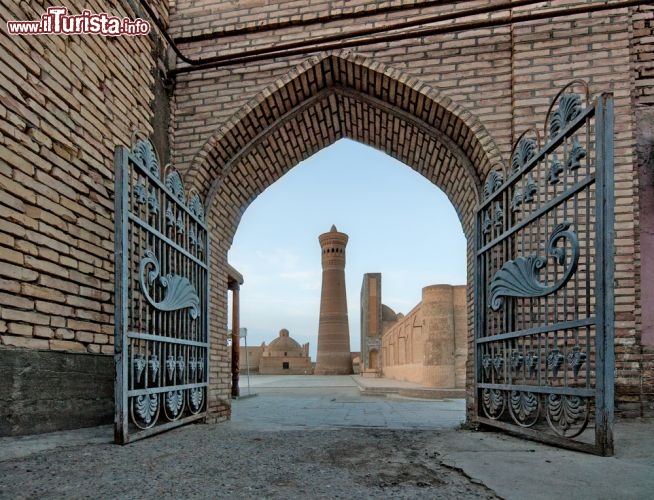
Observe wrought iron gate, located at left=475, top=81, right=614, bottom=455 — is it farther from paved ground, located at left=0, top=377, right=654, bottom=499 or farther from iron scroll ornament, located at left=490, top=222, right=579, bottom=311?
paved ground, located at left=0, top=377, right=654, bottom=499

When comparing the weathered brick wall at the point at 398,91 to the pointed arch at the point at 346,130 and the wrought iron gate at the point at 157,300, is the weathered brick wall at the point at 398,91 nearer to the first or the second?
the pointed arch at the point at 346,130

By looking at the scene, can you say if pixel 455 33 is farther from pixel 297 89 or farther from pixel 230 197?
pixel 230 197

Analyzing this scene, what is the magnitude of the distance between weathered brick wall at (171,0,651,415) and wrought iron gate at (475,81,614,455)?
1.20 feet

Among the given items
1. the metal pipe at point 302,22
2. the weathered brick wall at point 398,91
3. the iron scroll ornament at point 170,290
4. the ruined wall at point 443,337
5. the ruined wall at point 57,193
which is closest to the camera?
the ruined wall at point 57,193

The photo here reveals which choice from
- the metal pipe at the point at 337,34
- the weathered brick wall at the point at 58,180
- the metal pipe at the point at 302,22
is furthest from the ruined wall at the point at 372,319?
the weathered brick wall at the point at 58,180

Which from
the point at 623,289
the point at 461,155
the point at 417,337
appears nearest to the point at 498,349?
the point at 623,289

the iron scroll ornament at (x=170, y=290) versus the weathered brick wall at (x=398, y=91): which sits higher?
the weathered brick wall at (x=398, y=91)

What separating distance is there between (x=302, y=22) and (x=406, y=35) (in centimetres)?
112

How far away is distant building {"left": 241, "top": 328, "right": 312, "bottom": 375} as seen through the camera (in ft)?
114

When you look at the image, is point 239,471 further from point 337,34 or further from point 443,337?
point 443,337

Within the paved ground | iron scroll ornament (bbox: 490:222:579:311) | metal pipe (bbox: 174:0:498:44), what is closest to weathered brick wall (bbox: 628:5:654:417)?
the paved ground

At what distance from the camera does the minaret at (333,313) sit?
32.7 meters

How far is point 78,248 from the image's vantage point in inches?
145

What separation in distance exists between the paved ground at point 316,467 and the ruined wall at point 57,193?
611mm
